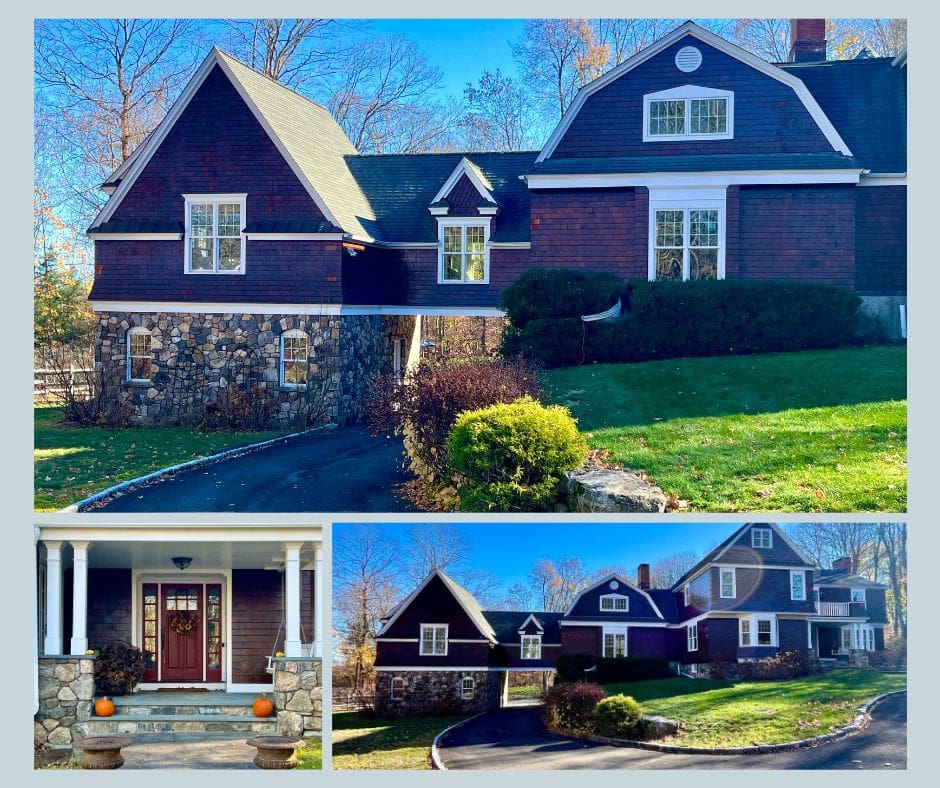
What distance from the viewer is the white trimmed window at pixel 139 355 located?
15938mm

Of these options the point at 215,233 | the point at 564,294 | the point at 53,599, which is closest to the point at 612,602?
the point at 564,294

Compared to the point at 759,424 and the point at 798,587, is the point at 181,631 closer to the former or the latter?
the point at 759,424

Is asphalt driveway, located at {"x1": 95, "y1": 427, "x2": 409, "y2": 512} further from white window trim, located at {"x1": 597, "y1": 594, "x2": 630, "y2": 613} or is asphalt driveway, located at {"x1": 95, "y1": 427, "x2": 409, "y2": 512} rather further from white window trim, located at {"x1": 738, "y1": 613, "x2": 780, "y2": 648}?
white window trim, located at {"x1": 738, "y1": 613, "x2": 780, "y2": 648}

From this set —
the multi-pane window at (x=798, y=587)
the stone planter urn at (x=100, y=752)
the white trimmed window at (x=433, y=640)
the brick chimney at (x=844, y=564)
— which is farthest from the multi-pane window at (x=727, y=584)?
the stone planter urn at (x=100, y=752)

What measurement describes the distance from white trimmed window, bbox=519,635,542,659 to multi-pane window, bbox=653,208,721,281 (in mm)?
5073

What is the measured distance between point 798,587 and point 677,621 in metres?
1.32

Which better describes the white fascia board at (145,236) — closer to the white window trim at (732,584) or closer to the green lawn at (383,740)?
the green lawn at (383,740)

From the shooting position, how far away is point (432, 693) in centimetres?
1251

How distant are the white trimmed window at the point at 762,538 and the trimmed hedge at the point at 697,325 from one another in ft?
10.7

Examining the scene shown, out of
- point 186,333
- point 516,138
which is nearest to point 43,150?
point 186,333

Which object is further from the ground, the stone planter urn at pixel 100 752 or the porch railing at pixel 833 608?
the porch railing at pixel 833 608

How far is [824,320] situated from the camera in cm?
1473

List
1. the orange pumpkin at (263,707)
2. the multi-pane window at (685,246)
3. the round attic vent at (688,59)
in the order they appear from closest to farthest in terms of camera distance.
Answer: the orange pumpkin at (263,707)
the round attic vent at (688,59)
the multi-pane window at (685,246)

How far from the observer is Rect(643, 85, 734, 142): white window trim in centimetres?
1464
